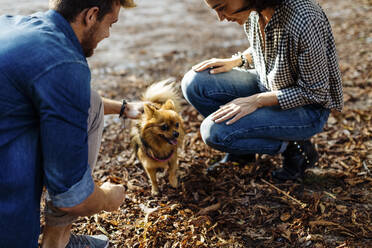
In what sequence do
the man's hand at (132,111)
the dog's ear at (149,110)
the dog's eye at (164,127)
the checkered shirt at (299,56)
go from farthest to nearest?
the dog's eye at (164,127)
the dog's ear at (149,110)
the man's hand at (132,111)
the checkered shirt at (299,56)

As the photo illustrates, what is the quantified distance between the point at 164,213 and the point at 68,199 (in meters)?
1.20

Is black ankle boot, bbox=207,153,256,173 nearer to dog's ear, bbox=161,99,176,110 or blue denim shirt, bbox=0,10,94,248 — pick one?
dog's ear, bbox=161,99,176,110

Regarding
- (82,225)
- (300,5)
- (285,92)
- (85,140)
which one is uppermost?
(300,5)

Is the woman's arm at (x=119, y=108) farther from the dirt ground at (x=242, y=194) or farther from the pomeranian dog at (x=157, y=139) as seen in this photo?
the dirt ground at (x=242, y=194)

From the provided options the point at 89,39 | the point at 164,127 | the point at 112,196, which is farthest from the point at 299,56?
the point at 112,196

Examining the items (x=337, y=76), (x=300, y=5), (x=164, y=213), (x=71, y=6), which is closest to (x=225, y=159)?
(x=164, y=213)

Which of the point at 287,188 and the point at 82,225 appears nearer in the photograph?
the point at 82,225

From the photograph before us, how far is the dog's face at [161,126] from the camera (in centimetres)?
296

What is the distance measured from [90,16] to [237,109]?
1277mm

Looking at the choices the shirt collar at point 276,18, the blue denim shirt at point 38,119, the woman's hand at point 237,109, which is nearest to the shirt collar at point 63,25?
the blue denim shirt at point 38,119

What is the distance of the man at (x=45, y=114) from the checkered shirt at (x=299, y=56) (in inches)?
47.3

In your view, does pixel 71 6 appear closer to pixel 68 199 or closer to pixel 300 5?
pixel 68 199

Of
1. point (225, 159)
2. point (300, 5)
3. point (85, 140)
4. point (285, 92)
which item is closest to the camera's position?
point (85, 140)

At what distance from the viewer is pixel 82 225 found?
8.26 feet
